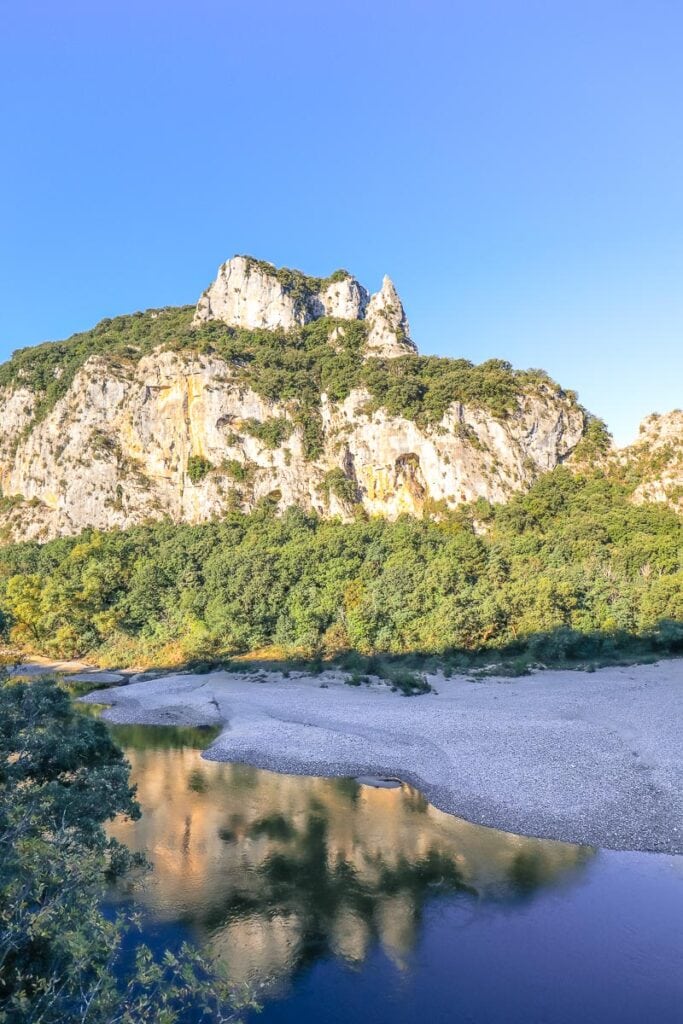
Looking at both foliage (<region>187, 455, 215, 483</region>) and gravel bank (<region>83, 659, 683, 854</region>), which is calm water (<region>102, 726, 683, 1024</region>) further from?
foliage (<region>187, 455, 215, 483</region>)

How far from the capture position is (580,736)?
29.2 m

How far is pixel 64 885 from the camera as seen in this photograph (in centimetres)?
877

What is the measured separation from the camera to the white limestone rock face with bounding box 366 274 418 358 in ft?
320

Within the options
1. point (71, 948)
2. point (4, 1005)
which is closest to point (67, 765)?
point (4, 1005)

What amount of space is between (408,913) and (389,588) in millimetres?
40653

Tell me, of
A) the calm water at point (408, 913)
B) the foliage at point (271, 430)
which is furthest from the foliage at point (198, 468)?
the calm water at point (408, 913)

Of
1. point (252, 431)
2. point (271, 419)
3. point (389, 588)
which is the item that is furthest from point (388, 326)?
point (389, 588)

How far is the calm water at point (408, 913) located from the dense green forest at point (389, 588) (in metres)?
26.4

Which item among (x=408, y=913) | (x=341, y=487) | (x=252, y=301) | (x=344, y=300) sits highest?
(x=344, y=300)

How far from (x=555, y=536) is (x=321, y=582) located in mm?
24668

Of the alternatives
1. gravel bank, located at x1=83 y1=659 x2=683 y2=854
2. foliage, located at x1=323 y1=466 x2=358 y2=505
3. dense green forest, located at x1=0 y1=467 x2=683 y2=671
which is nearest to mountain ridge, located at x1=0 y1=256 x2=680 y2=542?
foliage, located at x1=323 y1=466 x2=358 y2=505

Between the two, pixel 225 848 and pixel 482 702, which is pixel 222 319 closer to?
pixel 482 702

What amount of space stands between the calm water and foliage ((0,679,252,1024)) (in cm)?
211

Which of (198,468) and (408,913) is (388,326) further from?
(408,913)
